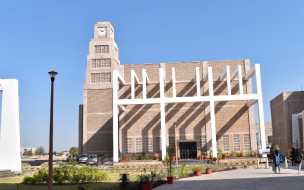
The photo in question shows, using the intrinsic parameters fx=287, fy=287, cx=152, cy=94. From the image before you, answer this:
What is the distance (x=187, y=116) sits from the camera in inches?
1405

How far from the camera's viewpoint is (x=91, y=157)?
33031 millimetres

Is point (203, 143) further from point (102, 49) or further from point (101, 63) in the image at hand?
point (102, 49)

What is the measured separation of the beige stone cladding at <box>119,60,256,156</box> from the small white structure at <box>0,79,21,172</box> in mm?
14094

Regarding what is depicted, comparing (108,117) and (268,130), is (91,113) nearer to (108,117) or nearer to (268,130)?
(108,117)

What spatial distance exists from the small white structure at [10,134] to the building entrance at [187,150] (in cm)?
1890

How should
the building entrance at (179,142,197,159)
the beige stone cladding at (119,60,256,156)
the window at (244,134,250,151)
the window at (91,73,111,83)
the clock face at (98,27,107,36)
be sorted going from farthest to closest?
the clock face at (98,27,107,36) → the window at (91,73,111,83) → the building entrance at (179,142,197,159) → the beige stone cladding at (119,60,256,156) → the window at (244,134,250,151)

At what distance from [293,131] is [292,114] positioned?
8.99 ft

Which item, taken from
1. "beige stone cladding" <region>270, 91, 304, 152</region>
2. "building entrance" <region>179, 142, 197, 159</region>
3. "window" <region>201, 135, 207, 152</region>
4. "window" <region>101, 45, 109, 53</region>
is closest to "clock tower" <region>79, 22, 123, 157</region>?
"window" <region>101, 45, 109, 53</region>

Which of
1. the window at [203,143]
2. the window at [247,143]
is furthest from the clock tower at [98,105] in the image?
the window at [247,143]

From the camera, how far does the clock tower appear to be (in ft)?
129

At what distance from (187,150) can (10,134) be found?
66.4ft

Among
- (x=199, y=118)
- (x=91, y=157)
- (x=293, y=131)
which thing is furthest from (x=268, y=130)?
(x=91, y=157)

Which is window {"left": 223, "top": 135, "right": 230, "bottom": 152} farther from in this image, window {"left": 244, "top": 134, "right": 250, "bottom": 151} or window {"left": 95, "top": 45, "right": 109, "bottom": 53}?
window {"left": 95, "top": 45, "right": 109, "bottom": 53}

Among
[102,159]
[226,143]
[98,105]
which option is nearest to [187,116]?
[226,143]
